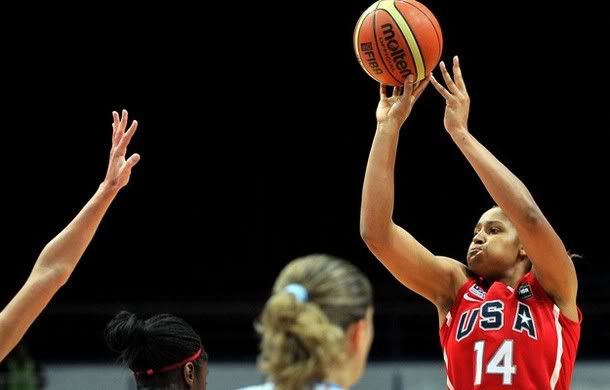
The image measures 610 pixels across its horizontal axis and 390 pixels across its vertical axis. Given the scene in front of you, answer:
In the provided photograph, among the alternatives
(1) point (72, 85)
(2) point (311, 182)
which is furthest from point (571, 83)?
(1) point (72, 85)

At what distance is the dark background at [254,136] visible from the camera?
10977 mm

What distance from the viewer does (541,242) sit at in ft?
12.2

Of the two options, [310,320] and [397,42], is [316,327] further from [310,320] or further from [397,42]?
[397,42]

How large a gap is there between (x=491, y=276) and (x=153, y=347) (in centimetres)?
160

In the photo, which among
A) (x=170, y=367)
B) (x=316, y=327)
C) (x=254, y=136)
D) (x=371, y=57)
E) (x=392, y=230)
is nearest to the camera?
(x=316, y=327)

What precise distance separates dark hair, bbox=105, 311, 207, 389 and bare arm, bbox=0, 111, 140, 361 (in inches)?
13.4

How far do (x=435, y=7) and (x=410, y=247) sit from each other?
7.80 m

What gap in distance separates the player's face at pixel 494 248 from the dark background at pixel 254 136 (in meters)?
6.49

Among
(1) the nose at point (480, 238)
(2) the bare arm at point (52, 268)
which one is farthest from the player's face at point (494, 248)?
(2) the bare arm at point (52, 268)

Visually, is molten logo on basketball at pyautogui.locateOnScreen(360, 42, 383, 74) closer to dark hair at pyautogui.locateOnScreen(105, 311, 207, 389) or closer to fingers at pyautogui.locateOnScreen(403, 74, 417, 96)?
fingers at pyautogui.locateOnScreen(403, 74, 417, 96)

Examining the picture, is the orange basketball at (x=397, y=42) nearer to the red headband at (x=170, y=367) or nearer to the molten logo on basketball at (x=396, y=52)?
the molten logo on basketball at (x=396, y=52)

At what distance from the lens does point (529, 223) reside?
370cm

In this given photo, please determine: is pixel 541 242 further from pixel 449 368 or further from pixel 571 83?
pixel 571 83

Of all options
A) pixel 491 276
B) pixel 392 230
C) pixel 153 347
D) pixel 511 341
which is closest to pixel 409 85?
pixel 392 230
